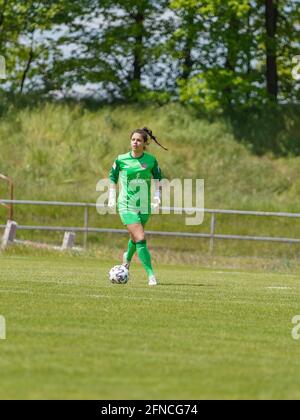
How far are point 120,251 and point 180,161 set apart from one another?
11.6 m

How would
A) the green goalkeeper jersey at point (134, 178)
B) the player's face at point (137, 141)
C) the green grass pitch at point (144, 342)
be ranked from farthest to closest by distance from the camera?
1. the green goalkeeper jersey at point (134, 178)
2. the player's face at point (137, 141)
3. the green grass pitch at point (144, 342)

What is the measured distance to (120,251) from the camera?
→ 33406mm

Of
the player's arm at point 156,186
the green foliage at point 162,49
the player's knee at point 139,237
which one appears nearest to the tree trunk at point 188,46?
the green foliage at point 162,49

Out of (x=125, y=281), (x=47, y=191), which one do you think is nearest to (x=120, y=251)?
(x=47, y=191)

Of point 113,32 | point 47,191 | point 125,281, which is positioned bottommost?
point 125,281

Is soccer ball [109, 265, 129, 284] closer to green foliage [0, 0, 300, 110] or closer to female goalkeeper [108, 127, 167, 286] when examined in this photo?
female goalkeeper [108, 127, 167, 286]

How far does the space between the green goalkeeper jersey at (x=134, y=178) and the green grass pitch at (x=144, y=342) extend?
1.34 m

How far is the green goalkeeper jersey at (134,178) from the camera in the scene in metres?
18.7

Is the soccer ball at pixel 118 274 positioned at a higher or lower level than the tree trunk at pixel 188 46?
lower

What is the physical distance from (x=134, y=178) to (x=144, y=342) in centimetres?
822

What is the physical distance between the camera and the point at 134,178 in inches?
739

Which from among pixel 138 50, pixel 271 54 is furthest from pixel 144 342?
pixel 138 50

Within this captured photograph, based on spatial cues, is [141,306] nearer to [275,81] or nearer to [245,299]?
[245,299]

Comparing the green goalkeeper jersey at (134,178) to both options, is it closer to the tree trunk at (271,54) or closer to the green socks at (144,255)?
the green socks at (144,255)
